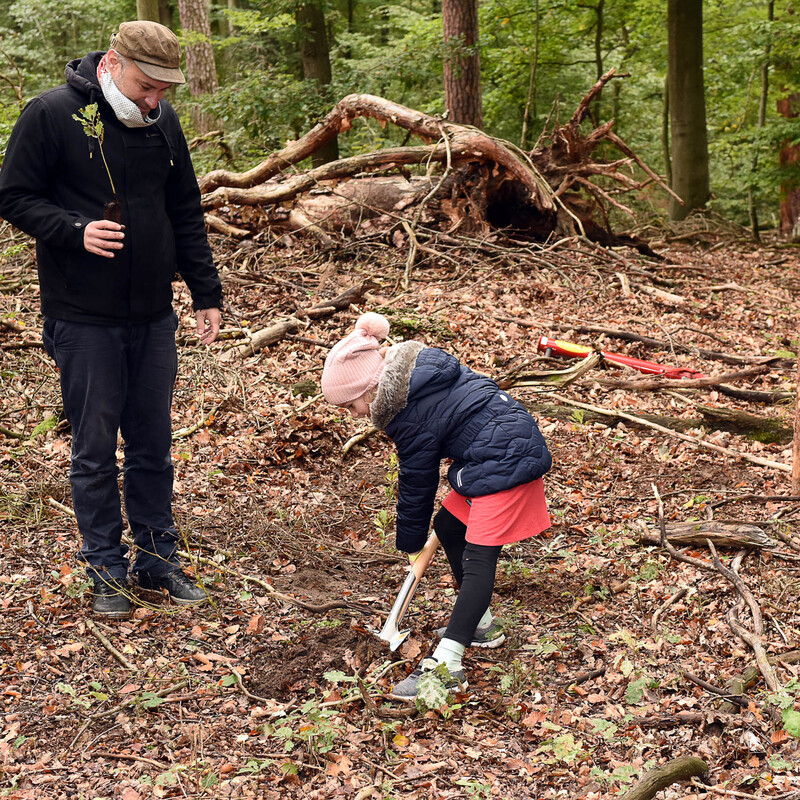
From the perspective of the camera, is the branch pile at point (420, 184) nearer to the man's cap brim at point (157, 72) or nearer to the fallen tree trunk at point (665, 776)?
the man's cap brim at point (157, 72)

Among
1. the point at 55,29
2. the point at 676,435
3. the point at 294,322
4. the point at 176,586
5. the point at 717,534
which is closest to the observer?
the point at 176,586

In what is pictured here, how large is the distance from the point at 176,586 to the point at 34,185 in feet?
6.06

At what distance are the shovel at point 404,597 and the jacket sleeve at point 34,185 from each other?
1.85m

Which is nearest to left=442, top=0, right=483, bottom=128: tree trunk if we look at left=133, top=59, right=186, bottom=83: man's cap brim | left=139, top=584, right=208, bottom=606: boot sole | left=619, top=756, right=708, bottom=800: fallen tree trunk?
left=133, top=59, right=186, bottom=83: man's cap brim

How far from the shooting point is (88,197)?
10.7 ft

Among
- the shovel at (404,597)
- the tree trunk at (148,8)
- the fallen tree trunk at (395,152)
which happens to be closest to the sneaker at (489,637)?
the shovel at (404,597)

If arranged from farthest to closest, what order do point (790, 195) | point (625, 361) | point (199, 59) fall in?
point (790, 195) < point (199, 59) < point (625, 361)

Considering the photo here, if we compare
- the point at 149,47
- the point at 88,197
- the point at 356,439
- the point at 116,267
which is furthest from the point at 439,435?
the point at 356,439

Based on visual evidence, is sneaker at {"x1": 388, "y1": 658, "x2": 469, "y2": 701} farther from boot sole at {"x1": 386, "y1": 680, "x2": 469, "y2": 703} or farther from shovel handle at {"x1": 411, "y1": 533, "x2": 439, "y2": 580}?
shovel handle at {"x1": 411, "y1": 533, "x2": 439, "y2": 580}

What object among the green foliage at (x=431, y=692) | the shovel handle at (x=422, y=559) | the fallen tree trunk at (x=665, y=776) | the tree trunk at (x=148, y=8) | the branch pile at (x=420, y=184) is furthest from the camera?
the tree trunk at (x=148, y=8)

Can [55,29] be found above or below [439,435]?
above

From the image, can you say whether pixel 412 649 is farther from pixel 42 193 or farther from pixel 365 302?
pixel 365 302

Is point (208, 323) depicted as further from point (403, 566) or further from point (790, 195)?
point (790, 195)

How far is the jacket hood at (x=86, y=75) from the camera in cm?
318
